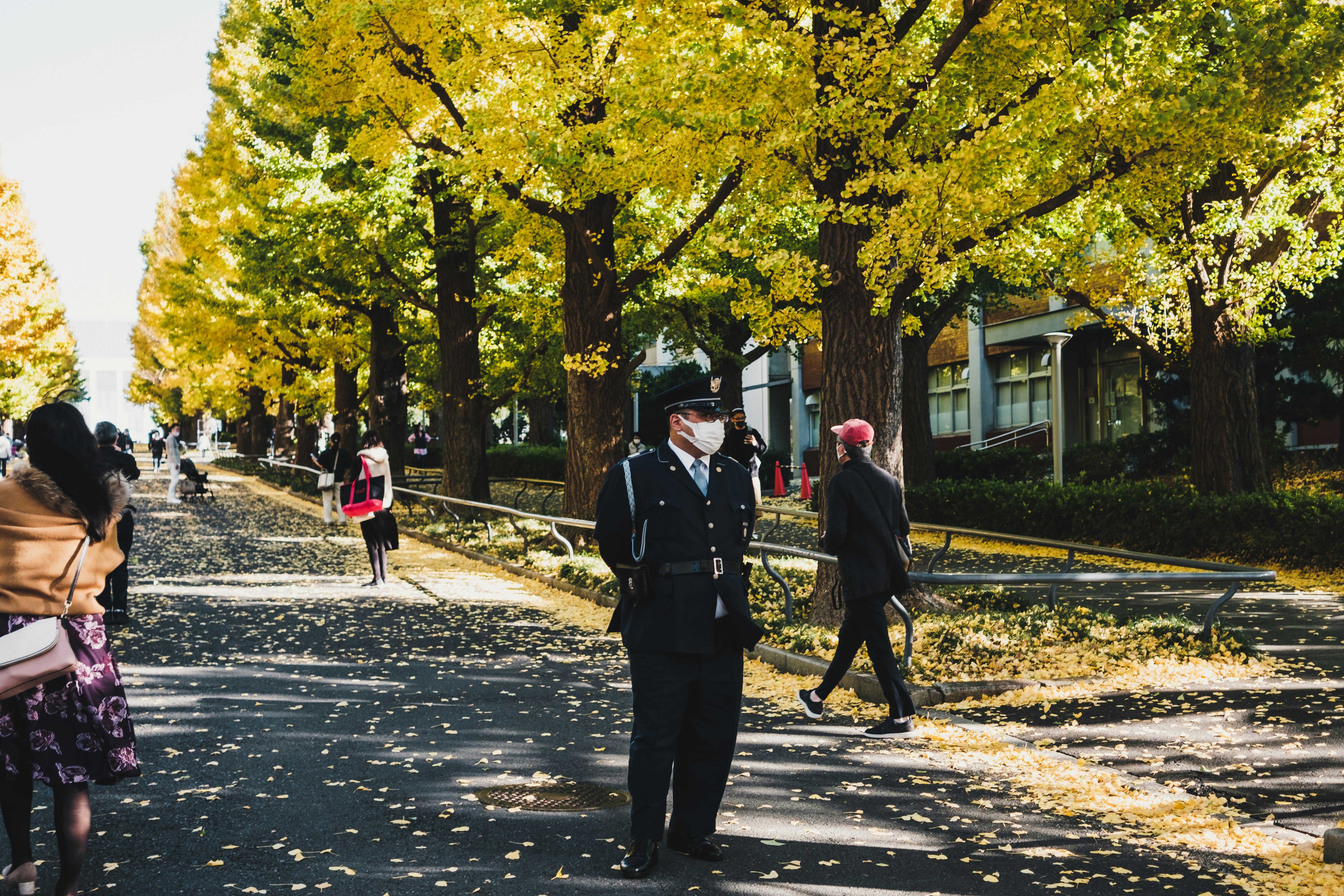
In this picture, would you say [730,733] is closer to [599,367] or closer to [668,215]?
[599,367]

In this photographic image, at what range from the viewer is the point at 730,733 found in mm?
5098

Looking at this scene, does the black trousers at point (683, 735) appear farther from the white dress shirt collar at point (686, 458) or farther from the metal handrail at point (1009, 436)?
the metal handrail at point (1009, 436)

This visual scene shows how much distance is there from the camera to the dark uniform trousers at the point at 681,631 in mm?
4977

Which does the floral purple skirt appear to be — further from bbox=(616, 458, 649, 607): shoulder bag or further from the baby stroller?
the baby stroller

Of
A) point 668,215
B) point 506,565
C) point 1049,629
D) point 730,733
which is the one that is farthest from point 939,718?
point 668,215

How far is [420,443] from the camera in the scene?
44.0 m

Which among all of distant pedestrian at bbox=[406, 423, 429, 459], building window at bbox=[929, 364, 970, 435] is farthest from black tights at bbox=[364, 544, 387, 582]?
distant pedestrian at bbox=[406, 423, 429, 459]

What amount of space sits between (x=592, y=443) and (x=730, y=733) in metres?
11.9

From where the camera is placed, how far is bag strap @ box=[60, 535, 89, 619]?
445cm

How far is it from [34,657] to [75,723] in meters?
0.37

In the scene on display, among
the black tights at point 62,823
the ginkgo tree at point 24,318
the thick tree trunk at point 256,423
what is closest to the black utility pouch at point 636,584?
the black tights at point 62,823

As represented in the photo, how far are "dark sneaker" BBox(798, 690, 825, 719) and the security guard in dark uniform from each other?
109 inches

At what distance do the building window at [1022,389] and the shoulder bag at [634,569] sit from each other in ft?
98.6

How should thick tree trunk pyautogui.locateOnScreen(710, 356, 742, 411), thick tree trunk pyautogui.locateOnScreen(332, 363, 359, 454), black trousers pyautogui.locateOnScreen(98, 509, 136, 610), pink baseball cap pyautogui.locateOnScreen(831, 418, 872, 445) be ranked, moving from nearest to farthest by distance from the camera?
pink baseball cap pyautogui.locateOnScreen(831, 418, 872, 445)
black trousers pyautogui.locateOnScreen(98, 509, 136, 610)
thick tree trunk pyautogui.locateOnScreen(710, 356, 742, 411)
thick tree trunk pyautogui.locateOnScreen(332, 363, 359, 454)
